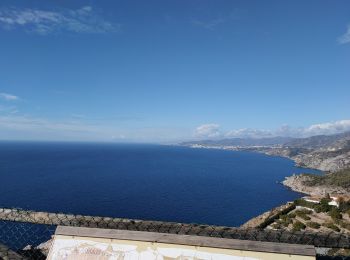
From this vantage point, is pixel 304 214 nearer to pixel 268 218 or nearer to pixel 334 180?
pixel 268 218

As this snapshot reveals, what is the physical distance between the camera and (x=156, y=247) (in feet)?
10.7

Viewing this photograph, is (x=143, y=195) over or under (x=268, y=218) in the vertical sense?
under

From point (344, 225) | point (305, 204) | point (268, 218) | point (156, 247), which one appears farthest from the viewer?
point (305, 204)

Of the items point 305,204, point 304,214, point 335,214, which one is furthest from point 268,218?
point 305,204

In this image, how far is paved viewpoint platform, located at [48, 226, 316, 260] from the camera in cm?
294

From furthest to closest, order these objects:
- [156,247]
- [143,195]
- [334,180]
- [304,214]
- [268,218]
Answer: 1. [334,180]
2. [143,195]
3. [268,218]
4. [304,214]
5. [156,247]

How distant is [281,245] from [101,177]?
11543 cm

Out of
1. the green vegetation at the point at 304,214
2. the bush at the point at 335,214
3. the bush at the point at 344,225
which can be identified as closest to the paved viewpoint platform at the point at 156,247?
the bush at the point at 344,225

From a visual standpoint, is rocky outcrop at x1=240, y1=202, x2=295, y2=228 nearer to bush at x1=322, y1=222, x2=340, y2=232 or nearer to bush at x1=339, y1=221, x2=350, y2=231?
bush at x1=322, y1=222, x2=340, y2=232

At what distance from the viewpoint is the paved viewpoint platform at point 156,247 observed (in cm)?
294

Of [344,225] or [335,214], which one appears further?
[335,214]

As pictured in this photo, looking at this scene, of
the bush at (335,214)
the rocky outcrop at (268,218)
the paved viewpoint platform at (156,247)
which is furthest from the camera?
the rocky outcrop at (268,218)

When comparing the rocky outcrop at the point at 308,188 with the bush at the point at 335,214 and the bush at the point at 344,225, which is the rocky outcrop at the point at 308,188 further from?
the bush at the point at 344,225

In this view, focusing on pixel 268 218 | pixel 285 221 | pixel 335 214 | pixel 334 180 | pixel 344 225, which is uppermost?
pixel 344 225
